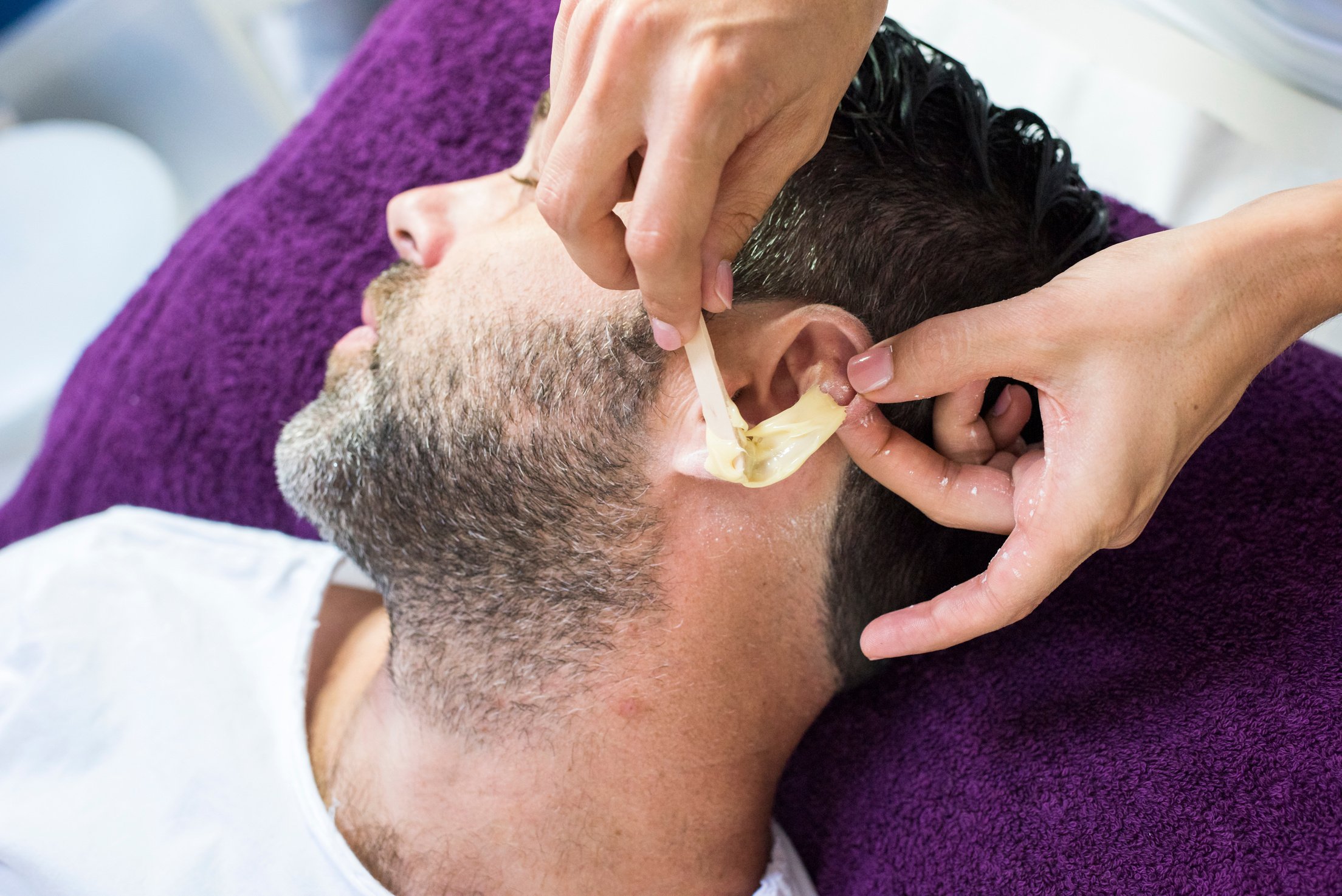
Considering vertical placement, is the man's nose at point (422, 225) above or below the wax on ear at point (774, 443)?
above

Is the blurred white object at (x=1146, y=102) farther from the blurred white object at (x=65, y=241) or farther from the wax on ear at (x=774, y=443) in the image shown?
the blurred white object at (x=65, y=241)

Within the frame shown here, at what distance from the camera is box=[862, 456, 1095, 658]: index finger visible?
2.13 feet

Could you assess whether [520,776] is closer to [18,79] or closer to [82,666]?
[82,666]

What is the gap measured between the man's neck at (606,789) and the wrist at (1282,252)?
481 mm

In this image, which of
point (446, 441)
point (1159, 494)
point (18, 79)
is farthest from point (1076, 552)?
point (18, 79)

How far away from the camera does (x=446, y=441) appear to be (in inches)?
31.7

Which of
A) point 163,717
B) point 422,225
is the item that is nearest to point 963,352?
point 422,225

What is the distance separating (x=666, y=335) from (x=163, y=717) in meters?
0.74

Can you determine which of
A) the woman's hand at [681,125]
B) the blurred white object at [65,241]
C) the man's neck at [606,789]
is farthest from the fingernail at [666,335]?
the blurred white object at [65,241]

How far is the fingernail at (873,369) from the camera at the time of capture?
652 millimetres

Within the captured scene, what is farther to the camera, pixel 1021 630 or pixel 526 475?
pixel 1021 630

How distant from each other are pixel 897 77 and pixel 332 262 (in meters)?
0.81

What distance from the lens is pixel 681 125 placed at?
50cm

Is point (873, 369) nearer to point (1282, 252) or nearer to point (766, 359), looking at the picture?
point (766, 359)
